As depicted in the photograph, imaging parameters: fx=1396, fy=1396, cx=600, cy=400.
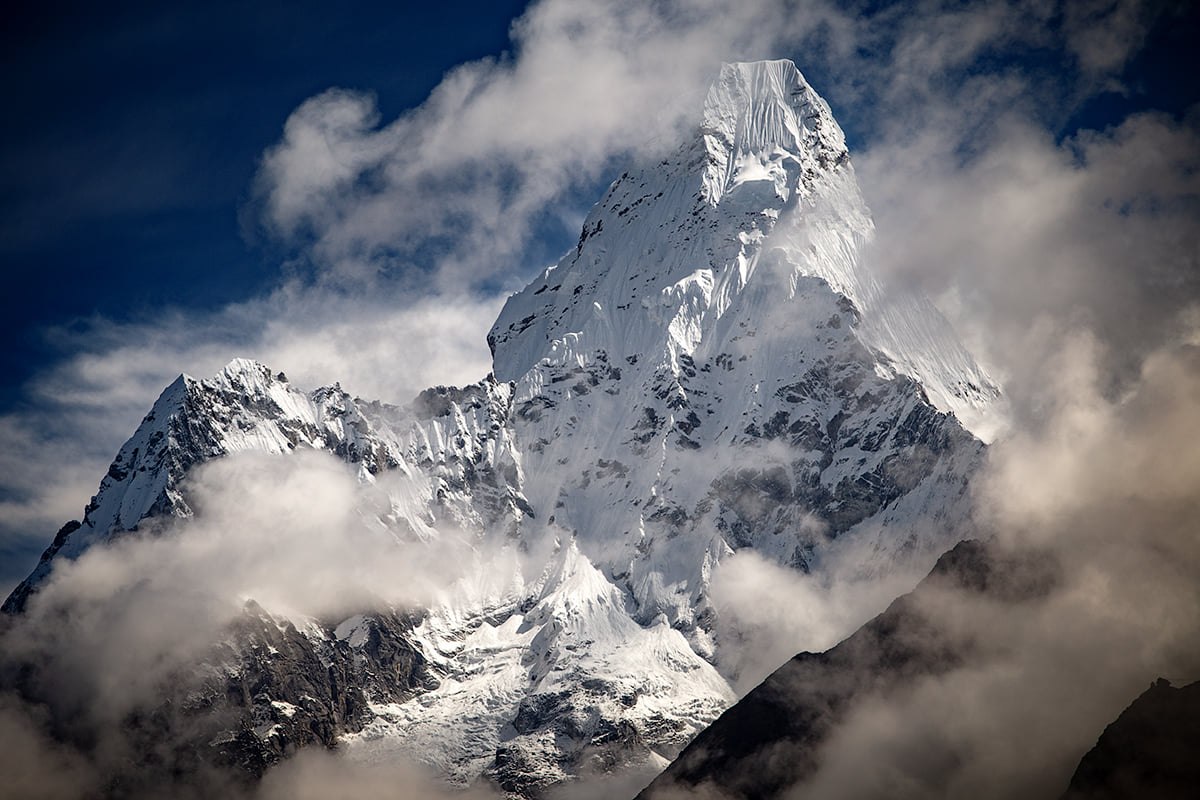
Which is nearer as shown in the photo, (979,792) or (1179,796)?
(1179,796)

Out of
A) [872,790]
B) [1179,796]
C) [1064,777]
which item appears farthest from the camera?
[872,790]

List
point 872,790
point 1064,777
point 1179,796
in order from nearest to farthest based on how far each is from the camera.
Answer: point 1179,796, point 1064,777, point 872,790

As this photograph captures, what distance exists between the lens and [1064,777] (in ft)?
566

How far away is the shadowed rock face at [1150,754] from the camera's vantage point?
472 ft

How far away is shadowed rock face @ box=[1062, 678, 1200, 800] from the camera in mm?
144000

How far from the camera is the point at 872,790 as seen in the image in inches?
7781

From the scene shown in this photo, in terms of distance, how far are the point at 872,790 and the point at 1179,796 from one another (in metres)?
61.5

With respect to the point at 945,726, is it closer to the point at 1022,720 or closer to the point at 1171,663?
the point at 1022,720

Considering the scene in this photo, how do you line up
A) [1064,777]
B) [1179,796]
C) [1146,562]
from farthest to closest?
[1146,562], [1064,777], [1179,796]

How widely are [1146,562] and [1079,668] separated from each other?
16.8 metres

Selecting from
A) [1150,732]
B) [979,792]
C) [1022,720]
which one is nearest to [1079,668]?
[1022,720]

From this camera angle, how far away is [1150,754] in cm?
14862

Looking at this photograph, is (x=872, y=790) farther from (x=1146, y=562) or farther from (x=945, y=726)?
(x=1146, y=562)

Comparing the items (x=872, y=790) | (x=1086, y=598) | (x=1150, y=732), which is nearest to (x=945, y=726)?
(x=872, y=790)
